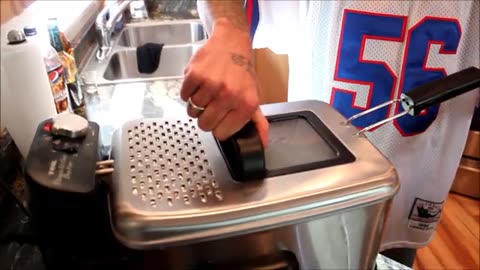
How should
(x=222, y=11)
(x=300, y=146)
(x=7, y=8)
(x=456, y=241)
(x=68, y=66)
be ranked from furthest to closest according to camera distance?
(x=456, y=241) → (x=68, y=66) → (x=222, y=11) → (x=300, y=146) → (x=7, y=8)

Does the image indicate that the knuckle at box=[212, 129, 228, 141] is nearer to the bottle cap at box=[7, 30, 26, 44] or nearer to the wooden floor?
the bottle cap at box=[7, 30, 26, 44]

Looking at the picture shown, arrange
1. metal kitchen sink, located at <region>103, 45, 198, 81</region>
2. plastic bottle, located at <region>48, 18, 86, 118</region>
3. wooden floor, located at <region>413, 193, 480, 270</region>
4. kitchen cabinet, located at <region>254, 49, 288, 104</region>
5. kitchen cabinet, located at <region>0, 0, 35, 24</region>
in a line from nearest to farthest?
kitchen cabinet, located at <region>0, 0, 35, 24</region> → plastic bottle, located at <region>48, 18, 86, 118</region> → metal kitchen sink, located at <region>103, 45, 198, 81</region> → wooden floor, located at <region>413, 193, 480, 270</region> → kitchen cabinet, located at <region>254, 49, 288, 104</region>

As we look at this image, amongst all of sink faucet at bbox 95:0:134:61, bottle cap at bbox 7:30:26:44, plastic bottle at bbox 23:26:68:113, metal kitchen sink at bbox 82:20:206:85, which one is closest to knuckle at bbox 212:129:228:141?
bottle cap at bbox 7:30:26:44

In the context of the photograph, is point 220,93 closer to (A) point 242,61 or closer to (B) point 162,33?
(A) point 242,61

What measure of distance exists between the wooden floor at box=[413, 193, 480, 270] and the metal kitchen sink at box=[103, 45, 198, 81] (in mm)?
1181

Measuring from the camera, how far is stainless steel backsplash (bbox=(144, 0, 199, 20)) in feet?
6.48

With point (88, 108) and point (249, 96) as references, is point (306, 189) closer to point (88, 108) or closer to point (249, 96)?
point (249, 96)

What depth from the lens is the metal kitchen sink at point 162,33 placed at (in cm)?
180

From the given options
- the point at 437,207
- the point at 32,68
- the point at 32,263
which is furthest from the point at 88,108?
the point at 437,207

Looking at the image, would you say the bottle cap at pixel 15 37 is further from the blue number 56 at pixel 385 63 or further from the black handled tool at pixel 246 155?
the blue number 56 at pixel 385 63

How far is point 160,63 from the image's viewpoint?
1628 millimetres

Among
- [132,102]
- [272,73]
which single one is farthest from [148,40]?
[132,102]

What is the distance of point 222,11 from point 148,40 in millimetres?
1298

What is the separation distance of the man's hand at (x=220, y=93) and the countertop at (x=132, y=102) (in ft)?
1.66
